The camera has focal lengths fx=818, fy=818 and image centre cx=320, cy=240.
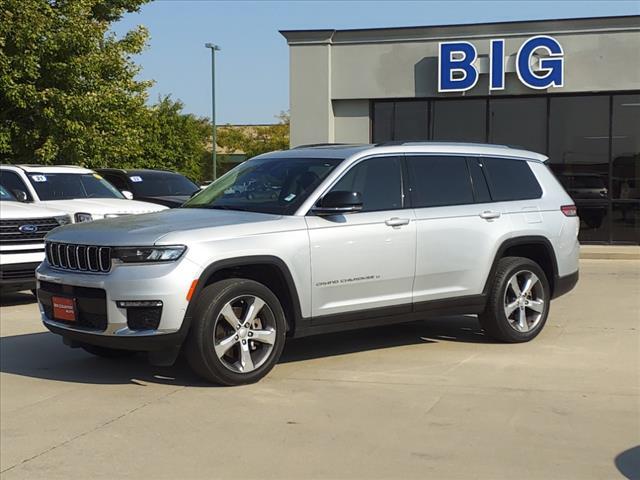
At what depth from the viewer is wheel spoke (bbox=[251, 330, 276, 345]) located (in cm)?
606

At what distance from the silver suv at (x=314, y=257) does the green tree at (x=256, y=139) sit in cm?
4520

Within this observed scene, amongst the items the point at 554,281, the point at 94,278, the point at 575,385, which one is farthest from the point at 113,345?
the point at 554,281

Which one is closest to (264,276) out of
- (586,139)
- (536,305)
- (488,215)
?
(488,215)

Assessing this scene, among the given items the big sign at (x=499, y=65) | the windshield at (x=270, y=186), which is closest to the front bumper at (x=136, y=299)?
the windshield at (x=270, y=186)

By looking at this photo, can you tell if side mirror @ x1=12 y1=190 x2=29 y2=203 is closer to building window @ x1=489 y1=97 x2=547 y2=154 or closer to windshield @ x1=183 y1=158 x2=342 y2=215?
windshield @ x1=183 y1=158 x2=342 y2=215

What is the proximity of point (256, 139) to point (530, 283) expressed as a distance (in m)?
48.1

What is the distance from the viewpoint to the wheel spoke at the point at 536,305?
771 centimetres

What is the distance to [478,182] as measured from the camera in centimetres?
752

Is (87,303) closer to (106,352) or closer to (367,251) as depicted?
(106,352)

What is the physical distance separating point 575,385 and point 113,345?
3.38m

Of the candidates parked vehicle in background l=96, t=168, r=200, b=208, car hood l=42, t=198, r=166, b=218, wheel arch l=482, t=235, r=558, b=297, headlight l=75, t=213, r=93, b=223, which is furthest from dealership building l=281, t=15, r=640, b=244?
wheel arch l=482, t=235, r=558, b=297

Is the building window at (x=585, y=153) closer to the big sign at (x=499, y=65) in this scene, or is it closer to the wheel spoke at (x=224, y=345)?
the big sign at (x=499, y=65)

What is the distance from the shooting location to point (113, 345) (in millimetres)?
5809

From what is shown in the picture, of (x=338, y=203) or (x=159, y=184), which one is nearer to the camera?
(x=338, y=203)
